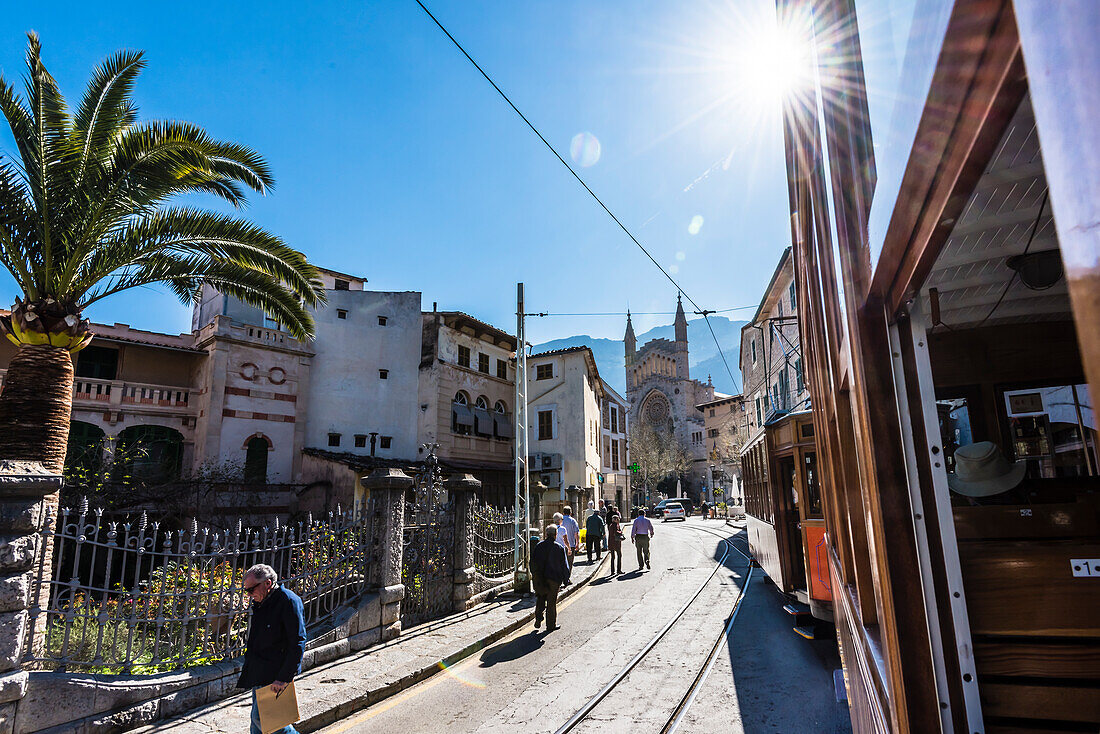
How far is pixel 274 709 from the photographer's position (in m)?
4.39

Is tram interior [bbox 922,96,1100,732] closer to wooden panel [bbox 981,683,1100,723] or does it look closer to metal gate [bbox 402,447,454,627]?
wooden panel [bbox 981,683,1100,723]

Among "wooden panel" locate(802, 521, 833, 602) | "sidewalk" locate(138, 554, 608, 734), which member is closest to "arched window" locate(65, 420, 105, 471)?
"sidewalk" locate(138, 554, 608, 734)

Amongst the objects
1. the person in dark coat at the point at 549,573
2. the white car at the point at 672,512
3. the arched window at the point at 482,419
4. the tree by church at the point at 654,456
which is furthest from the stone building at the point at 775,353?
the person in dark coat at the point at 549,573

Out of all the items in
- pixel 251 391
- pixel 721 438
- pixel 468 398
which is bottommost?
pixel 251 391

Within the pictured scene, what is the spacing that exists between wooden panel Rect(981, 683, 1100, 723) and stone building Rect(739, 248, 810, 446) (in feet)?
69.3

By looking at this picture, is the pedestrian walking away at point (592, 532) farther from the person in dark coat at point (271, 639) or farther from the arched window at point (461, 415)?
the person in dark coat at point (271, 639)

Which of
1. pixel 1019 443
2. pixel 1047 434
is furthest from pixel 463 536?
pixel 1047 434

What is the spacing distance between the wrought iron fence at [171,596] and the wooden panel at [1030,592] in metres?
5.86

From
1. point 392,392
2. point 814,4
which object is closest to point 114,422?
point 392,392

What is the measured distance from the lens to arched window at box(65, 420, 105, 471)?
1584 centimetres

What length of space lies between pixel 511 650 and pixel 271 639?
4.48 m

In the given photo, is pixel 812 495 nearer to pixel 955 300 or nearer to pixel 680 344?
pixel 955 300

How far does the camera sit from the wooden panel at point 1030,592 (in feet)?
6.60

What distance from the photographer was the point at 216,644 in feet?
20.6
